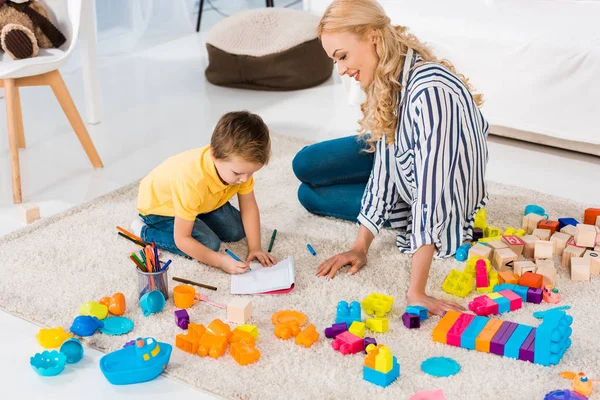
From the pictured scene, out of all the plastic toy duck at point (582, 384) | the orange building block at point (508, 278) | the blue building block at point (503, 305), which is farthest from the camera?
the orange building block at point (508, 278)

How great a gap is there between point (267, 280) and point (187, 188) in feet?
0.99

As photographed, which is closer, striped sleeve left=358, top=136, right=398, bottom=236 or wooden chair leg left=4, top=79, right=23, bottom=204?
striped sleeve left=358, top=136, right=398, bottom=236

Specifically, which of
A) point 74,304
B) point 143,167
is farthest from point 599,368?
point 143,167

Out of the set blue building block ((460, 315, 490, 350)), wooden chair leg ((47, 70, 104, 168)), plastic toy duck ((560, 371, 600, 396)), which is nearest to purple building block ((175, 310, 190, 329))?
blue building block ((460, 315, 490, 350))

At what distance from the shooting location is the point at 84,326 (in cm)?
166

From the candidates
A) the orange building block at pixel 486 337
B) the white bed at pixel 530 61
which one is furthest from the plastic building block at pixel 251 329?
the white bed at pixel 530 61

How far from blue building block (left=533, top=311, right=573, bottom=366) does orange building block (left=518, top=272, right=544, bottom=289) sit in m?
0.26

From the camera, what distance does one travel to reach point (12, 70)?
232 centimetres

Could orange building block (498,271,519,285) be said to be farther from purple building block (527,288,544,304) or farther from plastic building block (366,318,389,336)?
plastic building block (366,318,389,336)

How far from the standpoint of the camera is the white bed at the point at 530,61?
8.55 ft

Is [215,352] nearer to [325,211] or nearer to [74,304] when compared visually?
[74,304]

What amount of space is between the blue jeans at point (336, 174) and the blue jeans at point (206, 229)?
0.24 m

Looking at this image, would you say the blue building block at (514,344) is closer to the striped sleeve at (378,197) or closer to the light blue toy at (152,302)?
the striped sleeve at (378,197)

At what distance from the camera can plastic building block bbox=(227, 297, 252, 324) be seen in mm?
1712
